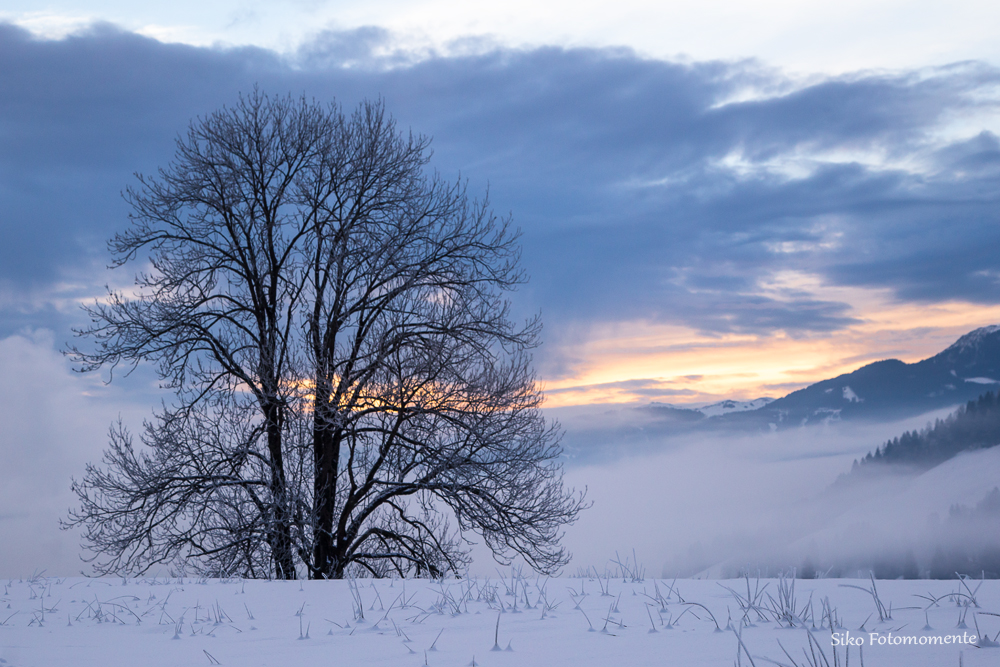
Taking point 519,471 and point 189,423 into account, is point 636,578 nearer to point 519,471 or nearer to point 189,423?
point 519,471

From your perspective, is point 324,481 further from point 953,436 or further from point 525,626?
point 953,436

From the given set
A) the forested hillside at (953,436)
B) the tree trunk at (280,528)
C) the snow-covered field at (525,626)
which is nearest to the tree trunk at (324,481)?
the tree trunk at (280,528)

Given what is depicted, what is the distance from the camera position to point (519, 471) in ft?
46.2


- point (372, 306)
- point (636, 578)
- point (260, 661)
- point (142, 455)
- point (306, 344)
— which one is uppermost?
point (372, 306)

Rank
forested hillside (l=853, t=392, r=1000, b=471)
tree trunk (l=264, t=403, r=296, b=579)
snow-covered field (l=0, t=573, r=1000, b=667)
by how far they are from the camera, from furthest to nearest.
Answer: forested hillside (l=853, t=392, r=1000, b=471) → tree trunk (l=264, t=403, r=296, b=579) → snow-covered field (l=0, t=573, r=1000, b=667)

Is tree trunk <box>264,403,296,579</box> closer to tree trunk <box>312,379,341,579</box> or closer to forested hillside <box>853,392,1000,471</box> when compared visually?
tree trunk <box>312,379,341,579</box>

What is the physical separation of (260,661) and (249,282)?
14.3 metres

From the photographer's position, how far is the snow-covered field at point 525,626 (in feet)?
9.45

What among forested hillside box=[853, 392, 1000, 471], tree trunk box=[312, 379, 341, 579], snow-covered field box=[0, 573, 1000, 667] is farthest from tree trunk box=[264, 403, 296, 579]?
forested hillside box=[853, 392, 1000, 471]

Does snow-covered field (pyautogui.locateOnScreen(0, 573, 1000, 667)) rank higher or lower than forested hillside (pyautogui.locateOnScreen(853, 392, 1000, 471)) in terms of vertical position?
higher

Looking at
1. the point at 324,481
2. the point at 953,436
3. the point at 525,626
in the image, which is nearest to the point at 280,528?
the point at 324,481

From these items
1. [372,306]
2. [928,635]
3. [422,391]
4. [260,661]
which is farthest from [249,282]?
[928,635]

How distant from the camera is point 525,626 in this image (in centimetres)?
382

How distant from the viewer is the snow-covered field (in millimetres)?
2881
